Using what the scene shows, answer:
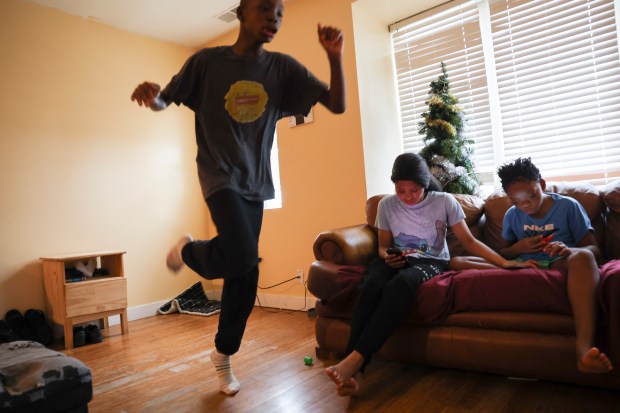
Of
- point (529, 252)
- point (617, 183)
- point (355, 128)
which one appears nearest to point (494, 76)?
point (355, 128)

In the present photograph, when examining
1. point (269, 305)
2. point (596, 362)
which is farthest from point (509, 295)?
point (269, 305)

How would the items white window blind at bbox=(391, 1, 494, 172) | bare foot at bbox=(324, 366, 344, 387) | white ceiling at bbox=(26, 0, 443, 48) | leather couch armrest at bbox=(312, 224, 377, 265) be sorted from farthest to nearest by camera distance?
white ceiling at bbox=(26, 0, 443, 48)
white window blind at bbox=(391, 1, 494, 172)
leather couch armrest at bbox=(312, 224, 377, 265)
bare foot at bbox=(324, 366, 344, 387)

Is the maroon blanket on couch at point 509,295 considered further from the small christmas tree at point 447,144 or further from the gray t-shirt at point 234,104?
the small christmas tree at point 447,144

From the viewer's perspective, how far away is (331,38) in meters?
1.40

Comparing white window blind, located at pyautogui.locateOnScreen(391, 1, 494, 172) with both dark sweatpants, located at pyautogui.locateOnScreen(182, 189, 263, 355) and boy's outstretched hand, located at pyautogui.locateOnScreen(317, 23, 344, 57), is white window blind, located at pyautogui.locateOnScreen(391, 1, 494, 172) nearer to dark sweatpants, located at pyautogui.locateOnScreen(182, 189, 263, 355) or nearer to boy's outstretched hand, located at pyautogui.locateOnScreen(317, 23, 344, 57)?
boy's outstretched hand, located at pyautogui.locateOnScreen(317, 23, 344, 57)

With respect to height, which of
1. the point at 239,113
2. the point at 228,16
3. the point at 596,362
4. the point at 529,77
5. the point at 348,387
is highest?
the point at 228,16

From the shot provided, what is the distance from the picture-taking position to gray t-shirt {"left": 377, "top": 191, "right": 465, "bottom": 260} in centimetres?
201

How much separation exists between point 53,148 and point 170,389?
2403mm

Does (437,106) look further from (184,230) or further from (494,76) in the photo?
(184,230)

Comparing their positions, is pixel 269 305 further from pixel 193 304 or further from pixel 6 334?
pixel 6 334

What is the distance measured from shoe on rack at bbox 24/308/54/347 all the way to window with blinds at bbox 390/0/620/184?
10.2 feet

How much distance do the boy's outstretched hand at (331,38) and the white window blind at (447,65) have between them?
1.80 m

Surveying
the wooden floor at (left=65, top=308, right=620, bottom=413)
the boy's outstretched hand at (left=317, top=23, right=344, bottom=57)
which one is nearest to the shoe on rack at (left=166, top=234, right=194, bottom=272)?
the wooden floor at (left=65, top=308, right=620, bottom=413)

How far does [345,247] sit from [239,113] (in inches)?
36.4
